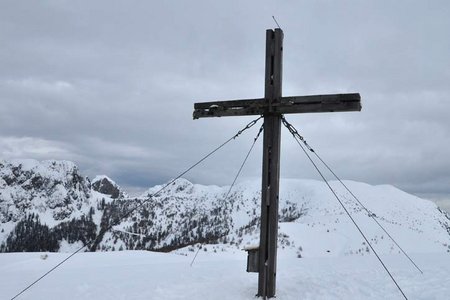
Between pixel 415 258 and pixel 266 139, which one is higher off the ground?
pixel 266 139

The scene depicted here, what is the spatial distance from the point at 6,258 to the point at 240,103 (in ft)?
38.6

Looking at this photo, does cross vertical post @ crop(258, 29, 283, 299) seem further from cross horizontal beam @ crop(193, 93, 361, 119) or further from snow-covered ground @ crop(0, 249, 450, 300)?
snow-covered ground @ crop(0, 249, 450, 300)

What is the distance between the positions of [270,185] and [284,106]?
1994 millimetres

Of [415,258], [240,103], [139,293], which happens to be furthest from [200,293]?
[415,258]

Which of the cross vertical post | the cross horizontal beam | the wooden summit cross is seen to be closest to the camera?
the cross horizontal beam

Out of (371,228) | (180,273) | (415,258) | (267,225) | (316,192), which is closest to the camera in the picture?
(267,225)

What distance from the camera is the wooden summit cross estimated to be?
369 inches

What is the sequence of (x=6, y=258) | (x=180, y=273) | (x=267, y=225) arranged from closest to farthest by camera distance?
1. (x=267, y=225)
2. (x=180, y=273)
3. (x=6, y=258)

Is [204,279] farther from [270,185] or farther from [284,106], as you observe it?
[284,106]

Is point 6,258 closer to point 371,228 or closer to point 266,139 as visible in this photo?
point 266,139

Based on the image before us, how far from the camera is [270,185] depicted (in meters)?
9.79

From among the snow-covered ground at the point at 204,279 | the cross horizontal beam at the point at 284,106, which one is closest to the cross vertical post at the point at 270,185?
the cross horizontal beam at the point at 284,106

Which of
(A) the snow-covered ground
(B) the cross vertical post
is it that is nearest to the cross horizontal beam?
(B) the cross vertical post

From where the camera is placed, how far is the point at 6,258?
15359mm
